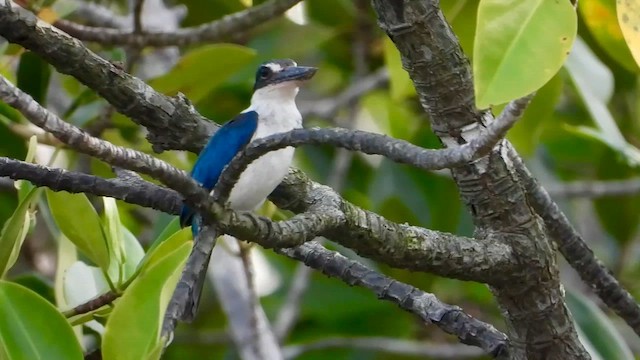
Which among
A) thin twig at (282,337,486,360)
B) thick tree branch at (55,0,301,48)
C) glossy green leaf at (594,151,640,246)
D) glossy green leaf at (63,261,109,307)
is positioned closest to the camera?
glossy green leaf at (63,261,109,307)

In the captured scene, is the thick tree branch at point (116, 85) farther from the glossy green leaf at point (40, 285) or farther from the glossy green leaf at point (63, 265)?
the glossy green leaf at point (40, 285)

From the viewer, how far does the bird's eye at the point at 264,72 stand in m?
1.91

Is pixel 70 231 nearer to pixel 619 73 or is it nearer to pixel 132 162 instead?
pixel 132 162

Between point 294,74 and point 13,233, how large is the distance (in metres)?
0.60

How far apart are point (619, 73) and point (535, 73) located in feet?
6.06

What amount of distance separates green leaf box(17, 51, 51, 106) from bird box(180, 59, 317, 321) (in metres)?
0.41

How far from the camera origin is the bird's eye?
1913 millimetres

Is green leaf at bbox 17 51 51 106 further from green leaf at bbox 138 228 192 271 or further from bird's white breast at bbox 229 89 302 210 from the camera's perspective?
green leaf at bbox 138 228 192 271

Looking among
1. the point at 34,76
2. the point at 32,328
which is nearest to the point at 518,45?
the point at 32,328

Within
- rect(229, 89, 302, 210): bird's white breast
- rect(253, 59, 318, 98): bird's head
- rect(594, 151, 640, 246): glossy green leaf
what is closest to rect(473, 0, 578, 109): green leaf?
rect(229, 89, 302, 210): bird's white breast

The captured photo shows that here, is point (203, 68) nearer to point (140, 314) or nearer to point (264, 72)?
point (264, 72)

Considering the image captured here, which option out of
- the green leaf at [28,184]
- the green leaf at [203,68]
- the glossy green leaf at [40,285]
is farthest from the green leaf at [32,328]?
the green leaf at [203,68]

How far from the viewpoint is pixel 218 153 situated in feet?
5.03

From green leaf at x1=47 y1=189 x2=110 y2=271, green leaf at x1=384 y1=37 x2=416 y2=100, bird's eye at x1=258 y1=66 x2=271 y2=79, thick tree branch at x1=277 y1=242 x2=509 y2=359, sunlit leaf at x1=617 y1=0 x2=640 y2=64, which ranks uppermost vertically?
green leaf at x1=384 y1=37 x2=416 y2=100
